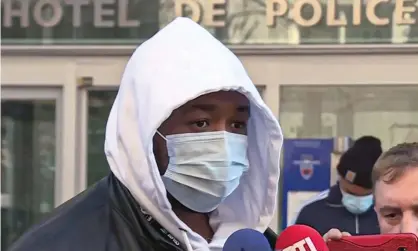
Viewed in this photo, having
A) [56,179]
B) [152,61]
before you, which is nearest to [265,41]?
[56,179]

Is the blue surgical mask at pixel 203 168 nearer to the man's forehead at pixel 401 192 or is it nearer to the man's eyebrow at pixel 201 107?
the man's eyebrow at pixel 201 107

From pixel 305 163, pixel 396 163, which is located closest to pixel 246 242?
pixel 396 163

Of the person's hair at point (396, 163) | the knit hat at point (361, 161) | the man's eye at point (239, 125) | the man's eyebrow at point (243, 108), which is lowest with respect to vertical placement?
the knit hat at point (361, 161)

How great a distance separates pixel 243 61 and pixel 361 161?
926mm

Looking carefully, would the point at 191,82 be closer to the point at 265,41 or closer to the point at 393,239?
the point at 393,239

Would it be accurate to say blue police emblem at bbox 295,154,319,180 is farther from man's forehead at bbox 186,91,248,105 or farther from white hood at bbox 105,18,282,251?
man's forehead at bbox 186,91,248,105

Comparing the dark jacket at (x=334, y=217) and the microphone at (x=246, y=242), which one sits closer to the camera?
the microphone at (x=246, y=242)

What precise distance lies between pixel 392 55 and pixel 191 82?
2890mm

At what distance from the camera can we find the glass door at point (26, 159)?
4910 millimetres

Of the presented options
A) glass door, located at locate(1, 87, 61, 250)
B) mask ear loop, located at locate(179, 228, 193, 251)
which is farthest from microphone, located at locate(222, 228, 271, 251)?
glass door, located at locate(1, 87, 61, 250)

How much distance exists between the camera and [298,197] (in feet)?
15.3

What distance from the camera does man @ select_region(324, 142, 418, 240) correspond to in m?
1.94

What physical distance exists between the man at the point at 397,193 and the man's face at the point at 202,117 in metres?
0.38

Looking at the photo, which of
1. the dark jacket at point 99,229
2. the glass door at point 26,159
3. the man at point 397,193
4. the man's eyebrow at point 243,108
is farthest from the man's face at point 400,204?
→ the glass door at point 26,159
